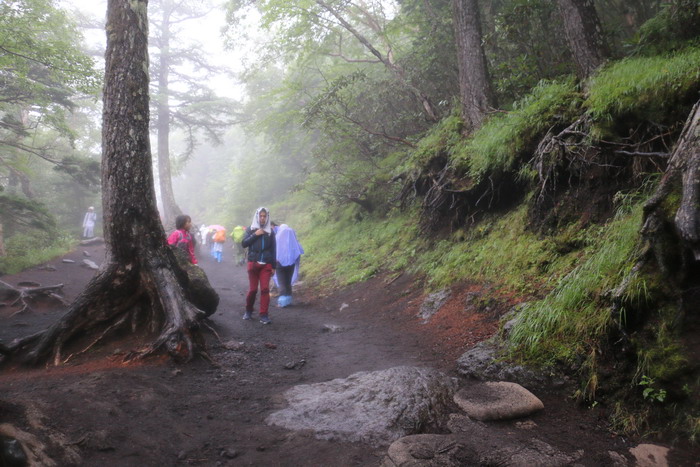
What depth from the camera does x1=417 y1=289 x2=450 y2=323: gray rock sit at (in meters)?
6.48

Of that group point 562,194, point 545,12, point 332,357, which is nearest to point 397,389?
point 332,357

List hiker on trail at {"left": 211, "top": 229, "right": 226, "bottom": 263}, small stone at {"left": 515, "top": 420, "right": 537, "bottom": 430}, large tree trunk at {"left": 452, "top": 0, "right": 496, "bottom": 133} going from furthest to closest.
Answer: hiker on trail at {"left": 211, "top": 229, "right": 226, "bottom": 263}
large tree trunk at {"left": 452, "top": 0, "right": 496, "bottom": 133}
small stone at {"left": 515, "top": 420, "right": 537, "bottom": 430}

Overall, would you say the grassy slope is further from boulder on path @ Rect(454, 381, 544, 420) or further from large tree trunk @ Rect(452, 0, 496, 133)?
large tree trunk @ Rect(452, 0, 496, 133)

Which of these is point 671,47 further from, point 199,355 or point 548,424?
point 199,355

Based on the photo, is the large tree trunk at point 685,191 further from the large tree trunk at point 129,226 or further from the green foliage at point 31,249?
the green foliage at point 31,249

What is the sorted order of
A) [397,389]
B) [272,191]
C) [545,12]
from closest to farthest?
[397,389]
[545,12]
[272,191]

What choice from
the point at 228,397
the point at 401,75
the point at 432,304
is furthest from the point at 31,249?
the point at 432,304

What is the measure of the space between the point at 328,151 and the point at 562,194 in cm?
1032

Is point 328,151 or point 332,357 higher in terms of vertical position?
point 328,151

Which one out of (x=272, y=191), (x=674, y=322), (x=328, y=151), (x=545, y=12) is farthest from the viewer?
(x=272, y=191)

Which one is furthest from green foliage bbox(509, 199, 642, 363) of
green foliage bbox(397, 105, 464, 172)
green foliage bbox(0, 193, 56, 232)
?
green foliage bbox(0, 193, 56, 232)

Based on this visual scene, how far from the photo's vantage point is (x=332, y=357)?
18.5 feet

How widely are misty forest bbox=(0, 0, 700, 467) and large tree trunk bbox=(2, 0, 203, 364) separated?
0.03 metres

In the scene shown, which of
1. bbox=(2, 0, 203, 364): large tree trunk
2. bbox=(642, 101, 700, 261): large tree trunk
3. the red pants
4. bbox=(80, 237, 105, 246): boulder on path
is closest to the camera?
bbox=(642, 101, 700, 261): large tree trunk
